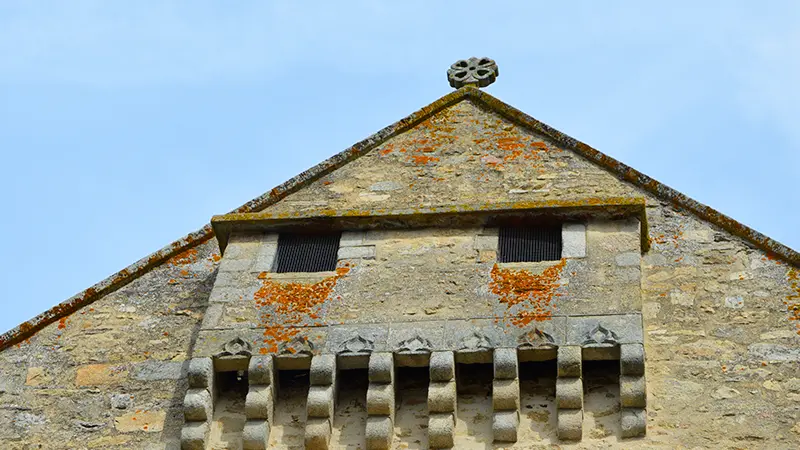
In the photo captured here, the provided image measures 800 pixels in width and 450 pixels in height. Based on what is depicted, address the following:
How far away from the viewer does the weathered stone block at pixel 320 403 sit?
35.7 feet

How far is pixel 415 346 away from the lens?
1108 cm

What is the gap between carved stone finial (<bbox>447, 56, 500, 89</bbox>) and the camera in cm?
1390

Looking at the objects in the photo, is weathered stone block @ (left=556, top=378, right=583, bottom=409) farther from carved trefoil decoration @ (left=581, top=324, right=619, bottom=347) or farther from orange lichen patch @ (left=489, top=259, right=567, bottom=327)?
orange lichen patch @ (left=489, top=259, right=567, bottom=327)

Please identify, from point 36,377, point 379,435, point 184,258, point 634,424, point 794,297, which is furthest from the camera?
point 184,258

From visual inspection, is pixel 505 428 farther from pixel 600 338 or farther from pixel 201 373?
pixel 201 373

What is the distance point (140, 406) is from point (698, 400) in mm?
3864

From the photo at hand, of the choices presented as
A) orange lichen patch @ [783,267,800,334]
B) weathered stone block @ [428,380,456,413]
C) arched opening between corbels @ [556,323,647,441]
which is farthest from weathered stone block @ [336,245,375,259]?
orange lichen patch @ [783,267,800,334]

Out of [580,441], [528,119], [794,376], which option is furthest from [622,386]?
[528,119]

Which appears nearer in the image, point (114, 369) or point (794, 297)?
point (794, 297)

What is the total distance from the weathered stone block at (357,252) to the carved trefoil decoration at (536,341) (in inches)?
58.0

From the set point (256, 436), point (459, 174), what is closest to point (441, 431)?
point (256, 436)

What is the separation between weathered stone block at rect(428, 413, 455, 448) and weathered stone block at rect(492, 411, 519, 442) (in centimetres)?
28

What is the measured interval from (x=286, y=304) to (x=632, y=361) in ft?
8.19

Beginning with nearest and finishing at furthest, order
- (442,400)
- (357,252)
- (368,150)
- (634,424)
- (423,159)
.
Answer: (634,424), (442,400), (357,252), (423,159), (368,150)
